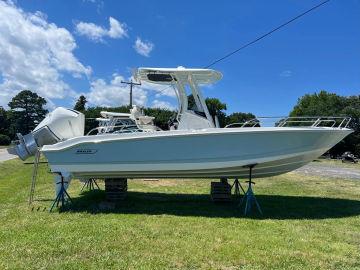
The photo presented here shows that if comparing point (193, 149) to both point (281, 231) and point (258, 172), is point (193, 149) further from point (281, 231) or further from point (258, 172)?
point (281, 231)

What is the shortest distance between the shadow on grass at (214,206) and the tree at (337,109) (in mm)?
27843

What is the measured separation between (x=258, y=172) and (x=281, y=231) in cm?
262

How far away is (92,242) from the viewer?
6.67 metres

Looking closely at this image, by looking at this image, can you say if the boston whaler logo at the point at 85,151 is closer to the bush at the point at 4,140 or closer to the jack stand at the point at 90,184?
the jack stand at the point at 90,184

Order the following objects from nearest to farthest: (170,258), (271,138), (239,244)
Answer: (170,258) → (239,244) → (271,138)

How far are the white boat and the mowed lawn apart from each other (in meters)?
0.93

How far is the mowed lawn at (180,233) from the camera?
227 inches

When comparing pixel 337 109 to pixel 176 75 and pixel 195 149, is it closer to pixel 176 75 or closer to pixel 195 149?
pixel 176 75

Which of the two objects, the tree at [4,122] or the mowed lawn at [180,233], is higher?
the tree at [4,122]

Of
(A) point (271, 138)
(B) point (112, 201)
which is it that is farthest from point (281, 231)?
(B) point (112, 201)

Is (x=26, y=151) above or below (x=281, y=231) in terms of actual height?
above

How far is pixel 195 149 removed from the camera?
30.7 feet

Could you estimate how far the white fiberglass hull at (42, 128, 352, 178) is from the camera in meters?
9.13

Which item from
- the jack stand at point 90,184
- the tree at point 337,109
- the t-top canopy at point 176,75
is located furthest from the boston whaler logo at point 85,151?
the tree at point 337,109
